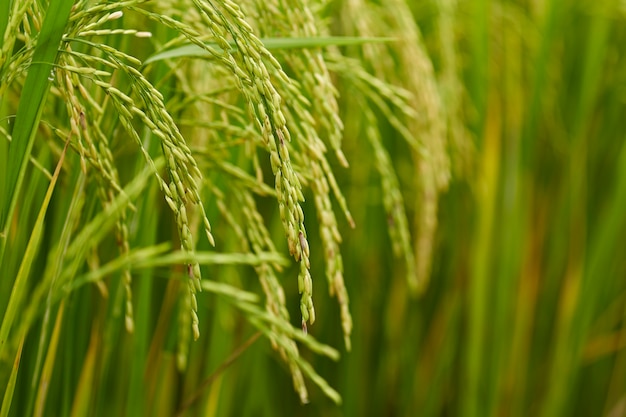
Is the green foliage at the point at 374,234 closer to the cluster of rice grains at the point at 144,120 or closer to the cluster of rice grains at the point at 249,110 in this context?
the cluster of rice grains at the point at 249,110

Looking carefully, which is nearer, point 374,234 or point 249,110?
point 249,110

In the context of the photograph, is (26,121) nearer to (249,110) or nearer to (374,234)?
(249,110)

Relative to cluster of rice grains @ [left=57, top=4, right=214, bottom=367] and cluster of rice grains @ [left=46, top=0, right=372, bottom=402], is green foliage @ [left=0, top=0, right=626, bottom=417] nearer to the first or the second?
cluster of rice grains @ [left=46, top=0, right=372, bottom=402]

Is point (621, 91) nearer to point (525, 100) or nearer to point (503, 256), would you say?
point (525, 100)

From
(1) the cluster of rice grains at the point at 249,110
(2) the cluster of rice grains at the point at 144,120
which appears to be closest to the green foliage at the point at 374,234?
(1) the cluster of rice grains at the point at 249,110

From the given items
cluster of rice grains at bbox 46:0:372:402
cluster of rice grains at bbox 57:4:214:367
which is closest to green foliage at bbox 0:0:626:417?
cluster of rice grains at bbox 46:0:372:402

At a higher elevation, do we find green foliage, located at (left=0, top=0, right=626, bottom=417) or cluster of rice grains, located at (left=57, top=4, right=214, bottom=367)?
cluster of rice grains, located at (left=57, top=4, right=214, bottom=367)

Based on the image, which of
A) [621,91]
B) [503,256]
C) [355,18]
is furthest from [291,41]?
[621,91]

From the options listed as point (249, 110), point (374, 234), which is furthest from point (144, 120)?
point (374, 234)
